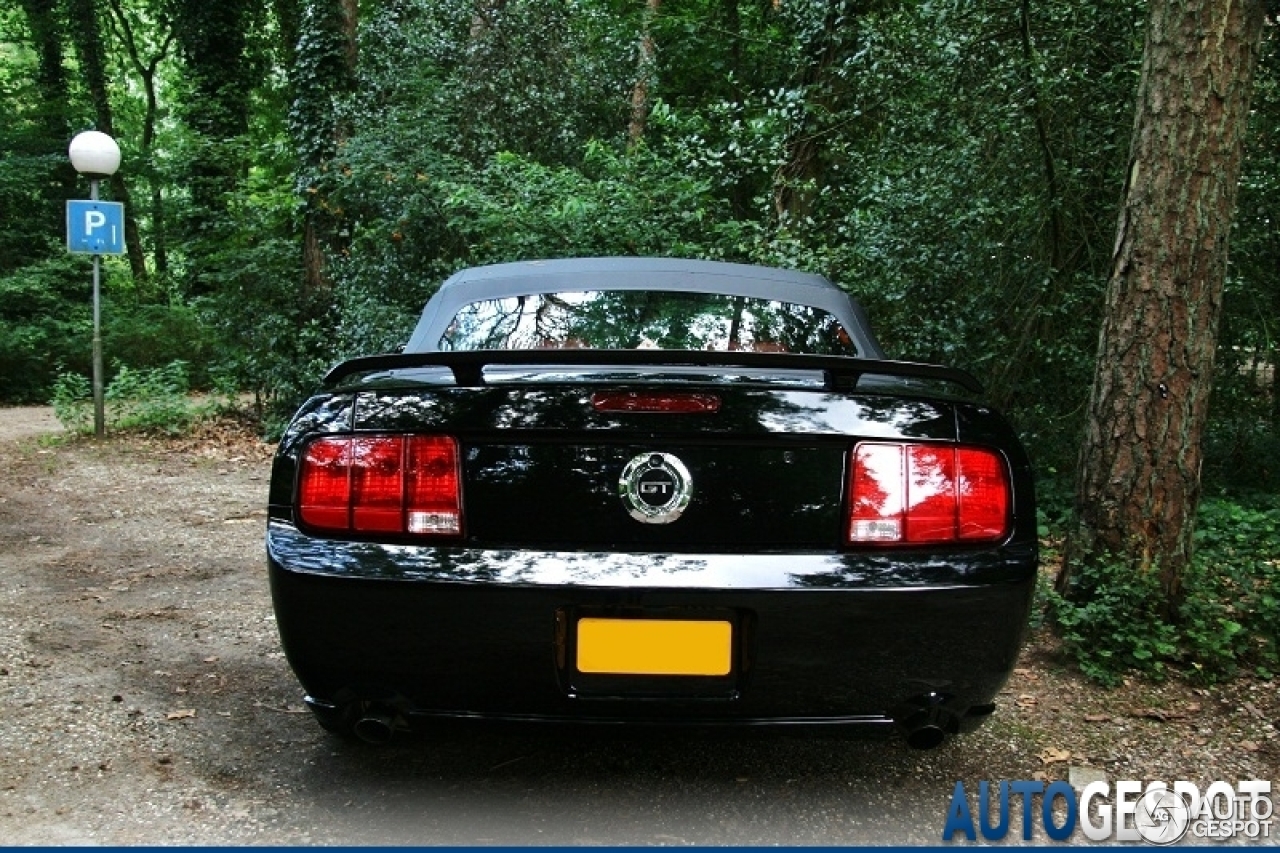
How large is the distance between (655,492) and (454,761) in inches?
44.9

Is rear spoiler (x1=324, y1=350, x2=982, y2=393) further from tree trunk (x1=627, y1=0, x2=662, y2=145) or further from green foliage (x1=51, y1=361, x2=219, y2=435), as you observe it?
tree trunk (x1=627, y1=0, x2=662, y2=145)

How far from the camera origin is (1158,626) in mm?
3713

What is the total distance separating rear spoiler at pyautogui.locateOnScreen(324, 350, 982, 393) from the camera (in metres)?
2.33

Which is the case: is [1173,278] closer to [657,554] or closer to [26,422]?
[657,554]

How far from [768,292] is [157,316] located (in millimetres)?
18558

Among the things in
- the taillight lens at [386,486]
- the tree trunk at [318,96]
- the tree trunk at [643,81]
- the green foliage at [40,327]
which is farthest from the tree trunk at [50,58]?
the taillight lens at [386,486]

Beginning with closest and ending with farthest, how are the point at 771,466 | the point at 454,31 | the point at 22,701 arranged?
the point at 771,466 → the point at 22,701 → the point at 454,31

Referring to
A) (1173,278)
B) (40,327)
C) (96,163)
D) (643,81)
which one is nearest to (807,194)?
(1173,278)

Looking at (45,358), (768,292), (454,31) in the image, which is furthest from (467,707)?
(45,358)

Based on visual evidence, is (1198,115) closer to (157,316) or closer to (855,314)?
(855,314)

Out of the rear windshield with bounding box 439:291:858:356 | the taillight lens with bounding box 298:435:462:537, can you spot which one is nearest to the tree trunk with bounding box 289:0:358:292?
the rear windshield with bounding box 439:291:858:356

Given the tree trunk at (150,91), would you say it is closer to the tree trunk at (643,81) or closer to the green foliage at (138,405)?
the green foliage at (138,405)

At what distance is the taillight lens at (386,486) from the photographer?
2.31 m

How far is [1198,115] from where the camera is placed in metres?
3.65
